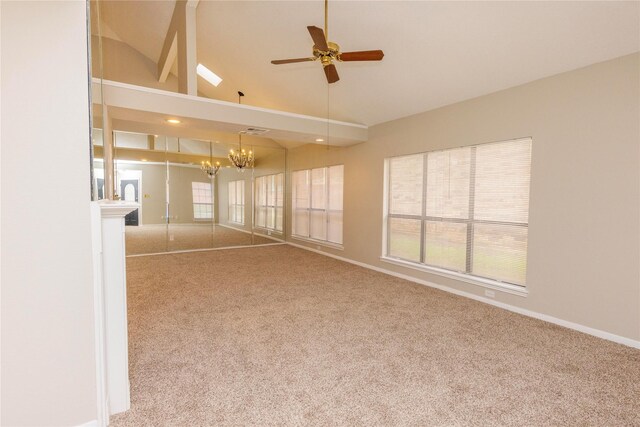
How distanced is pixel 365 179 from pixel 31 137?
4780 mm

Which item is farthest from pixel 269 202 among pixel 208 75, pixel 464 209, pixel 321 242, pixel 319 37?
pixel 319 37

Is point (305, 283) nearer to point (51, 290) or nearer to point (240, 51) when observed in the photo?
point (51, 290)

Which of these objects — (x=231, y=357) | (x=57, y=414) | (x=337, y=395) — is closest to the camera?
(x=57, y=414)

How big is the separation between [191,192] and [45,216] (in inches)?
250

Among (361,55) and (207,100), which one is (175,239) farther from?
(361,55)

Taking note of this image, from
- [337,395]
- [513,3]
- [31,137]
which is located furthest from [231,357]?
[513,3]

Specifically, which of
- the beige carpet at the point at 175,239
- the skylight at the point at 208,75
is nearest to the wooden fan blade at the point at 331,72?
the skylight at the point at 208,75

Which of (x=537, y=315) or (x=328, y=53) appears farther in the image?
(x=537, y=315)

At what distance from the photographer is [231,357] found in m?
2.41

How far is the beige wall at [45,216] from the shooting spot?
135 centimetres

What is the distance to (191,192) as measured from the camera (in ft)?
24.5

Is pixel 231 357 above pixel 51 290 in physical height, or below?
below

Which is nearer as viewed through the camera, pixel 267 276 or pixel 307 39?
pixel 307 39

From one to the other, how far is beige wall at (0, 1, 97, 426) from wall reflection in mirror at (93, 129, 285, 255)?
541 cm
